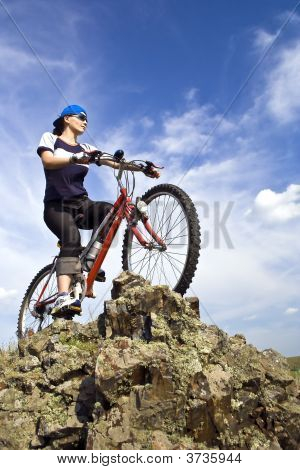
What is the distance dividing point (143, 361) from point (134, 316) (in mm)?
1131

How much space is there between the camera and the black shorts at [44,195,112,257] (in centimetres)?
791

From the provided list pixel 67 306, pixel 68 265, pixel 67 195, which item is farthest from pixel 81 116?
pixel 67 306

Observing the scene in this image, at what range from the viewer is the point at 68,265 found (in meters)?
7.73

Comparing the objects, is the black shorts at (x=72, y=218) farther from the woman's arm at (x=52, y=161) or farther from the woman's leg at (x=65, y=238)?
the woman's arm at (x=52, y=161)

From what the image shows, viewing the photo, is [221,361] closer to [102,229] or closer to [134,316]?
[134,316]

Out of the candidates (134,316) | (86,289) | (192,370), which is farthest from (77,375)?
(86,289)

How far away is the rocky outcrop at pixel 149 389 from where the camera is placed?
4312 millimetres

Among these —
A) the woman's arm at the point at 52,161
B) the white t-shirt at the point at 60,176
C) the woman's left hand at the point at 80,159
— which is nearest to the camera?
the woman's left hand at the point at 80,159

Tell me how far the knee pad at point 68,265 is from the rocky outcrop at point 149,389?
5.31 ft

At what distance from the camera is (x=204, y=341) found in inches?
215

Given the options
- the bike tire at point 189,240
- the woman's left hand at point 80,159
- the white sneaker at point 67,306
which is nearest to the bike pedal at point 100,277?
the white sneaker at point 67,306

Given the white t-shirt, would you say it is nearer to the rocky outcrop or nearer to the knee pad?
the knee pad

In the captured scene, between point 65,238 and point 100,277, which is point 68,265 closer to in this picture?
point 65,238

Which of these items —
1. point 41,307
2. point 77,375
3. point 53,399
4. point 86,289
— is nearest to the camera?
point 53,399
